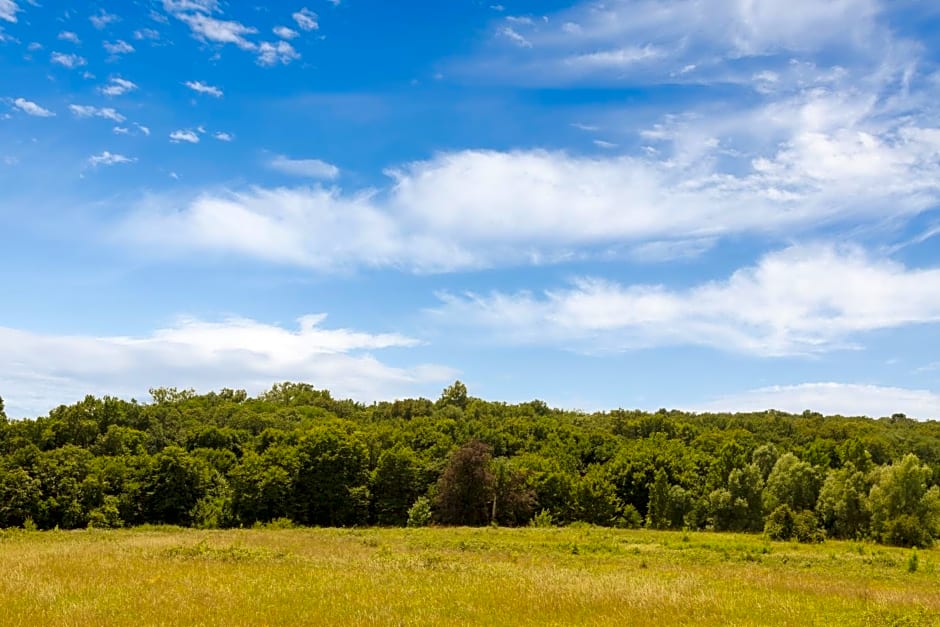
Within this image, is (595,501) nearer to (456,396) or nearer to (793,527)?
(793,527)

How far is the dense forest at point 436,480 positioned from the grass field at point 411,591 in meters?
36.3

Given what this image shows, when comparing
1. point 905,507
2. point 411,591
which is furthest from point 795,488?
point 411,591

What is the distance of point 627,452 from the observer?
3856 inches

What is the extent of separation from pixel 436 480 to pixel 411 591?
72.2 metres

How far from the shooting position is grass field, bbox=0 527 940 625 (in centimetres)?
1488

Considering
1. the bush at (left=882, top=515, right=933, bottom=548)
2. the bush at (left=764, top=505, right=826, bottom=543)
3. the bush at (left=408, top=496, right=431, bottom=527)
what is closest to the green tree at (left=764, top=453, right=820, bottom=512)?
the bush at (left=882, top=515, right=933, bottom=548)

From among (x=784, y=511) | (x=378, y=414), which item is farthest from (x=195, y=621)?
(x=378, y=414)

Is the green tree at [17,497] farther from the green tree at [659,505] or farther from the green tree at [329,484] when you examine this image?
the green tree at [659,505]

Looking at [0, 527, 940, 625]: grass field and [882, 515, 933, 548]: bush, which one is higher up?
[0, 527, 940, 625]: grass field

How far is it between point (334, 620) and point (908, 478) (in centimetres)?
6853

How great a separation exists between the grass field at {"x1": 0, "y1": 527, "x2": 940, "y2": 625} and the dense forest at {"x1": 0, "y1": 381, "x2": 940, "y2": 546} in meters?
36.3

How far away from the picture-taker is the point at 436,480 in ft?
291

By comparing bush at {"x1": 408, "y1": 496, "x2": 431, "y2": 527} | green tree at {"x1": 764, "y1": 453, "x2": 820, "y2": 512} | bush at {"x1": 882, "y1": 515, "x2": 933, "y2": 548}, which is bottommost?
bush at {"x1": 408, "y1": 496, "x2": 431, "y2": 527}

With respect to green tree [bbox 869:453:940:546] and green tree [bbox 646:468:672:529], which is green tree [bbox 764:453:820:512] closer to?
green tree [bbox 869:453:940:546]
